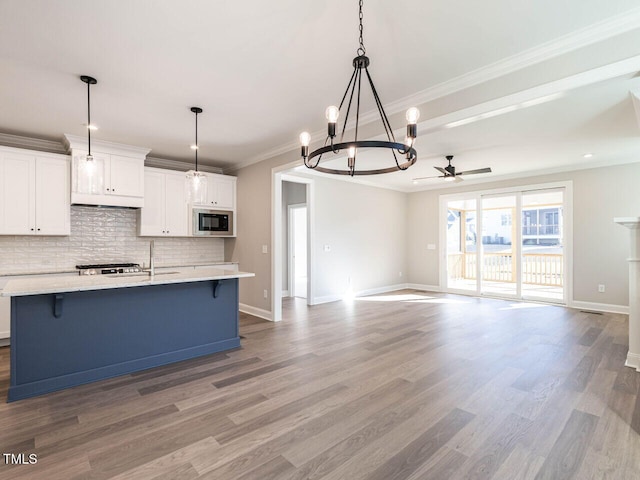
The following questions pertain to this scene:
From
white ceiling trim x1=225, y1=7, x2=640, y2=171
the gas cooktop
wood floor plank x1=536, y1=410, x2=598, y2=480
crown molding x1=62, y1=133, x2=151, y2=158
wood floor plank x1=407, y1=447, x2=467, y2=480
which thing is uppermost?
white ceiling trim x1=225, y1=7, x2=640, y2=171

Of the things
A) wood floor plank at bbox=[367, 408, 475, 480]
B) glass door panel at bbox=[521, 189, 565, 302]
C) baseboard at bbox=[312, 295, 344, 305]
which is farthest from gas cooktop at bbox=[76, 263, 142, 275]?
glass door panel at bbox=[521, 189, 565, 302]

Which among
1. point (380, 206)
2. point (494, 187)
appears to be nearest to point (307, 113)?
point (380, 206)

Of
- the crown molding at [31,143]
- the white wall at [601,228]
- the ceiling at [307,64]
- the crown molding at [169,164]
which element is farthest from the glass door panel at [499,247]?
the crown molding at [31,143]

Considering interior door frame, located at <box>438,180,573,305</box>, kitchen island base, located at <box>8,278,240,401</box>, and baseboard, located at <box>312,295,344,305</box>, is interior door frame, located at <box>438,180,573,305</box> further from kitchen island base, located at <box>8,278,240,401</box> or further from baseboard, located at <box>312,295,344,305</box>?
kitchen island base, located at <box>8,278,240,401</box>

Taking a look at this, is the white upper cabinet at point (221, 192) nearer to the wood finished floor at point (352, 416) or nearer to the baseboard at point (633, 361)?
the wood finished floor at point (352, 416)

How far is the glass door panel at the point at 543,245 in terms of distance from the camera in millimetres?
6406

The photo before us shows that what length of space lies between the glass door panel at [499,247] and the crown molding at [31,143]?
771 centimetres

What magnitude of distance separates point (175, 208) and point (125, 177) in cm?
88

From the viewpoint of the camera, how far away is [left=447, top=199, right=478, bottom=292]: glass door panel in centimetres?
781

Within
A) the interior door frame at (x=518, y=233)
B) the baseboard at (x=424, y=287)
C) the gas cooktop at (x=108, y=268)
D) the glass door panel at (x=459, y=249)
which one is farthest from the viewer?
the baseboard at (x=424, y=287)

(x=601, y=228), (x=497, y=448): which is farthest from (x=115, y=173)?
(x=601, y=228)

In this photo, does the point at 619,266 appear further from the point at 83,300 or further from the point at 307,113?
the point at 83,300

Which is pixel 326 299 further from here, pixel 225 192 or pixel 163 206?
pixel 163 206

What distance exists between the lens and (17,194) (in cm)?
411
